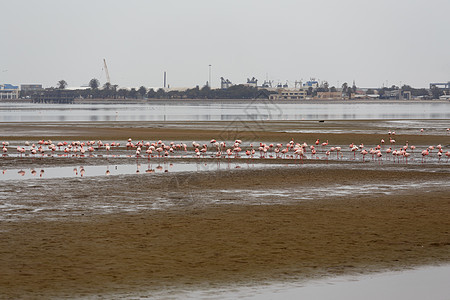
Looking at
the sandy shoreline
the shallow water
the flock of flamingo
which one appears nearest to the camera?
the shallow water

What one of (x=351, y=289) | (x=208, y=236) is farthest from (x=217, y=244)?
(x=351, y=289)

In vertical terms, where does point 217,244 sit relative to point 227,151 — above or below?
below

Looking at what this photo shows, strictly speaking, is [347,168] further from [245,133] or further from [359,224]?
[245,133]

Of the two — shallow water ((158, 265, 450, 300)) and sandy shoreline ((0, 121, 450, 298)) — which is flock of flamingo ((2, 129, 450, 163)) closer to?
sandy shoreline ((0, 121, 450, 298))

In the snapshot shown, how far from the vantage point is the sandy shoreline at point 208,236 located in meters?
13.5

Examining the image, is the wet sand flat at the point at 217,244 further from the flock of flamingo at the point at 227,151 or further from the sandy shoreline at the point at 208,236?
the flock of flamingo at the point at 227,151

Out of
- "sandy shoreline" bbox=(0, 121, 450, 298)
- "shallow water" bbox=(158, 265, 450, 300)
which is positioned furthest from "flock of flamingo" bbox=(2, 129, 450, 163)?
"shallow water" bbox=(158, 265, 450, 300)

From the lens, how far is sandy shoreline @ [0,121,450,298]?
13.5 meters

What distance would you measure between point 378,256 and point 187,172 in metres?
16.4

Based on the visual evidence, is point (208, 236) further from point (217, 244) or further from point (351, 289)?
point (351, 289)

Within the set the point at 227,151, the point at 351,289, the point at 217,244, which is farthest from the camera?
the point at 227,151

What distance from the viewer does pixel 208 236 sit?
55.9 feet

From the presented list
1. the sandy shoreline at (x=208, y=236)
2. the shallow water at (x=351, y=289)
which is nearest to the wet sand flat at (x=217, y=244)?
the sandy shoreline at (x=208, y=236)

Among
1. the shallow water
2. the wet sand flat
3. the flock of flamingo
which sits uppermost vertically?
the flock of flamingo
